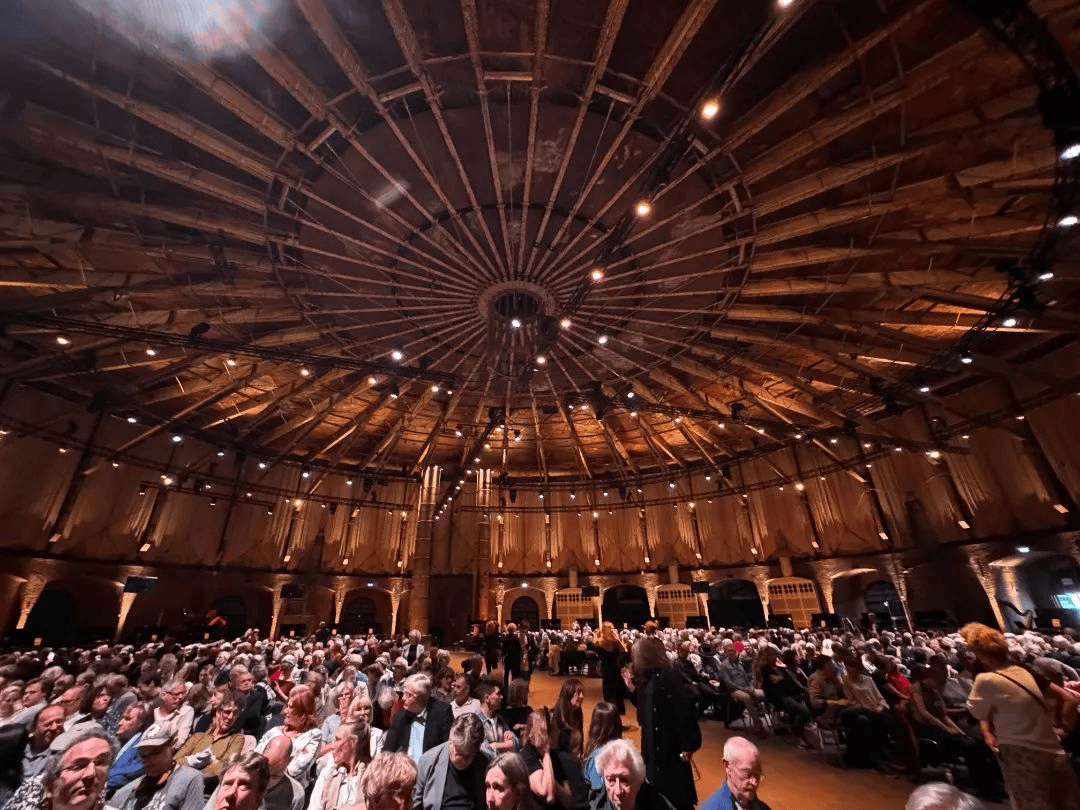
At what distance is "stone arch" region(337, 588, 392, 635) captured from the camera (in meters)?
24.5

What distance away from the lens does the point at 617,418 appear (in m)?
21.7

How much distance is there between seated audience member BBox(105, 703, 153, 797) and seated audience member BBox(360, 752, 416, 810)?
283cm

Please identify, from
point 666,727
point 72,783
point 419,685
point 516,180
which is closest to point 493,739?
point 419,685

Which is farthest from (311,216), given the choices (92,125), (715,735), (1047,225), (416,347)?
(1047,225)

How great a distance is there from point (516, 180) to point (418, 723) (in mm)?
9080

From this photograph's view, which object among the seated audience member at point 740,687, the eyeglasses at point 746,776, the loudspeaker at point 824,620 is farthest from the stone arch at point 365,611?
the eyeglasses at point 746,776

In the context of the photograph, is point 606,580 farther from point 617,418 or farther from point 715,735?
point 715,735

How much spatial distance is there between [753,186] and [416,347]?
32.1 feet

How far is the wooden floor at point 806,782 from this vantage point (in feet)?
17.6

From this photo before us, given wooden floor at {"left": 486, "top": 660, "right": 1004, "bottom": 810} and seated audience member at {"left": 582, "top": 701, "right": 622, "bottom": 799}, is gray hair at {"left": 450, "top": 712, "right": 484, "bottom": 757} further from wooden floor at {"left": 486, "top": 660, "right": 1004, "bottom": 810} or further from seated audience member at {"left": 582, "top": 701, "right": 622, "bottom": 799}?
wooden floor at {"left": 486, "top": 660, "right": 1004, "bottom": 810}

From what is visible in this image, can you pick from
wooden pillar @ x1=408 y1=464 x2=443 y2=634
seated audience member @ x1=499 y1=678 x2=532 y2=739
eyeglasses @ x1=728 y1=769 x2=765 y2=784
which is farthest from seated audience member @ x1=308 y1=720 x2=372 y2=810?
wooden pillar @ x1=408 y1=464 x2=443 y2=634

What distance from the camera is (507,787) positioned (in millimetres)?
2879

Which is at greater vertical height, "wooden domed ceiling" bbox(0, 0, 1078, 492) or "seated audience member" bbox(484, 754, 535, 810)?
"wooden domed ceiling" bbox(0, 0, 1078, 492)

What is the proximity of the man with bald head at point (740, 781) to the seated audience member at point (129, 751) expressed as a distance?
4.72 metres
